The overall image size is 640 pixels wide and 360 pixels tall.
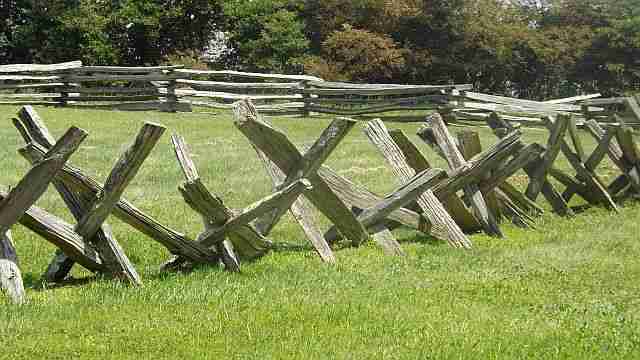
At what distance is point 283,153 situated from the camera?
6.44m

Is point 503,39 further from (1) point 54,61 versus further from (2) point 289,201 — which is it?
(2) point 289,201

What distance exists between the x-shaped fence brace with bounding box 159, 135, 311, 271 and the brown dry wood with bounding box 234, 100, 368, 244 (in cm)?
23

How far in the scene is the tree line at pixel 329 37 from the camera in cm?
3234

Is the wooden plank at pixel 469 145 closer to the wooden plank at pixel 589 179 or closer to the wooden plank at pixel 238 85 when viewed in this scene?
the wooden plank at pixel 589 179

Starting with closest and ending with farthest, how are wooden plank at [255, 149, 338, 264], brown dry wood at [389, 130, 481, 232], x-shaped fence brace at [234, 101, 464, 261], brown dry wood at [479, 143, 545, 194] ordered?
x-shaped fence brace at [234, 101, 464, 261]
wooden plank at [255, 149, 338, 264]
brown dry wood at [389, 130, 481, 232]
brown dry wood at [479, 143, 545, 194]

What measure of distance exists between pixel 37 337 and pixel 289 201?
223 cm

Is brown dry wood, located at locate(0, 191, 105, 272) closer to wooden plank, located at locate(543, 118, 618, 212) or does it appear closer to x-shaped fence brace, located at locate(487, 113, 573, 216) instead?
x-shaped fence brace, located at locate(487, 113, 573, 216)

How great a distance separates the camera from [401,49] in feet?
111

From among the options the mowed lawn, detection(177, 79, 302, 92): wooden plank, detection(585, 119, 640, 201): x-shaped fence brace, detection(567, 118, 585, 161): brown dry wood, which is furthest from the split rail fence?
detection(177, 79, 302, 92): wooden plank

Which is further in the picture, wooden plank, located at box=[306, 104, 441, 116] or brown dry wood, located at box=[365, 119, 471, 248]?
wooden plank, located at box=[306, 104, 441, 116]

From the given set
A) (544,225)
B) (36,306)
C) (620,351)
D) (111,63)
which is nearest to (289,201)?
(36,306)

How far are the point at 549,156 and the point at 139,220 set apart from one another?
210 inches

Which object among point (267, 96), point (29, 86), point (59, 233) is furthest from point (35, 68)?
point (59, 233)

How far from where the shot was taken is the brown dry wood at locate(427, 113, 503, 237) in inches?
324
